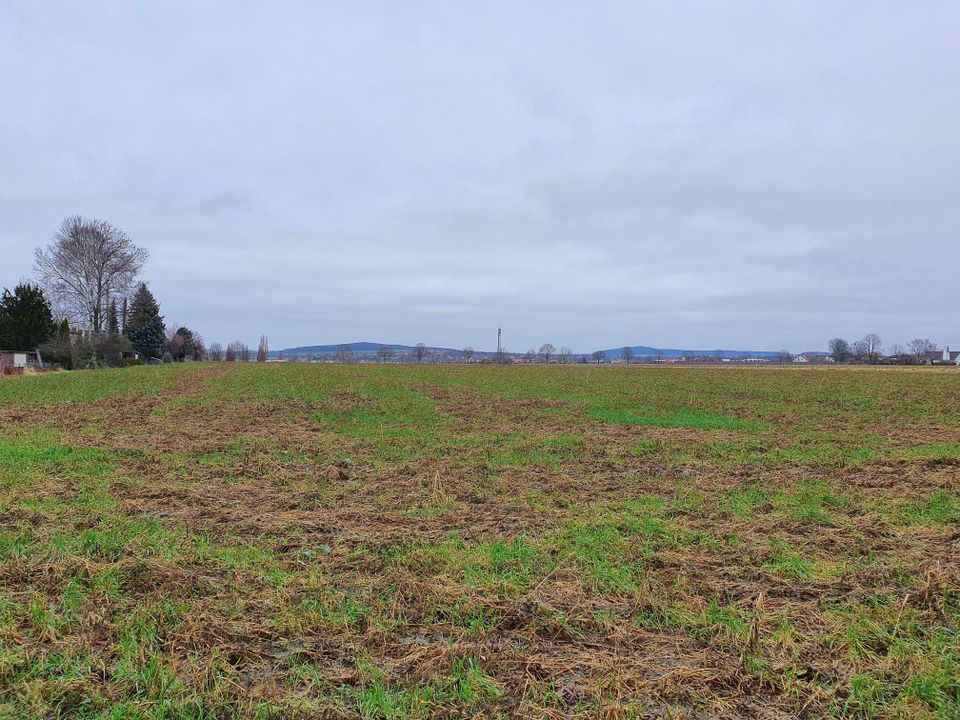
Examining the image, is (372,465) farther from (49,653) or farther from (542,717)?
(542,717)

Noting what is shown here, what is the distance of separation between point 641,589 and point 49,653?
13.2 ft

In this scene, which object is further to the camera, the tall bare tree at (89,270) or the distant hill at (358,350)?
the distant hill at (358,350)

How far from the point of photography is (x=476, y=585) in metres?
4.18

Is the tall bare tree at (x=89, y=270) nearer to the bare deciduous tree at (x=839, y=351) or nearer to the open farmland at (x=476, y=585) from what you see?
the open farmland at (x=476, y=585)

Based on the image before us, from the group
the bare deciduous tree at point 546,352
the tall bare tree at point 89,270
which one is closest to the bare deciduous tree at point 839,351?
the bare deciduous tree at point 546,352

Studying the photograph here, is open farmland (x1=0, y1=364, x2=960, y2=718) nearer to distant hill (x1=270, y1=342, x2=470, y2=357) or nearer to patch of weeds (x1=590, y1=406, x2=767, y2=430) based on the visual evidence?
patch of weeds (x1=590, y1=406, x2=767, y2=430)

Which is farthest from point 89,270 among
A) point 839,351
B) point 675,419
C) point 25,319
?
point 839,351

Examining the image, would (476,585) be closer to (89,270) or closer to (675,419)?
(675,419)

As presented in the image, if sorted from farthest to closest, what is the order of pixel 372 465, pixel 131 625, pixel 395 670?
pixel 372 465
pixel 131 625
pixel 395 670

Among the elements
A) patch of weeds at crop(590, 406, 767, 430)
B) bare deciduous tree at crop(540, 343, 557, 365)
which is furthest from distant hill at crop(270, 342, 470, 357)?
patch of weeds at crop(590, 406, 767, 430)

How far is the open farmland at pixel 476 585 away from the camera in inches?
114

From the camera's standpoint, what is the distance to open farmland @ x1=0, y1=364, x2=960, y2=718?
2.89 m

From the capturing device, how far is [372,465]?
9172 mm

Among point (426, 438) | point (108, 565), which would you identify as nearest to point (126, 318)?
point (426, 438)
